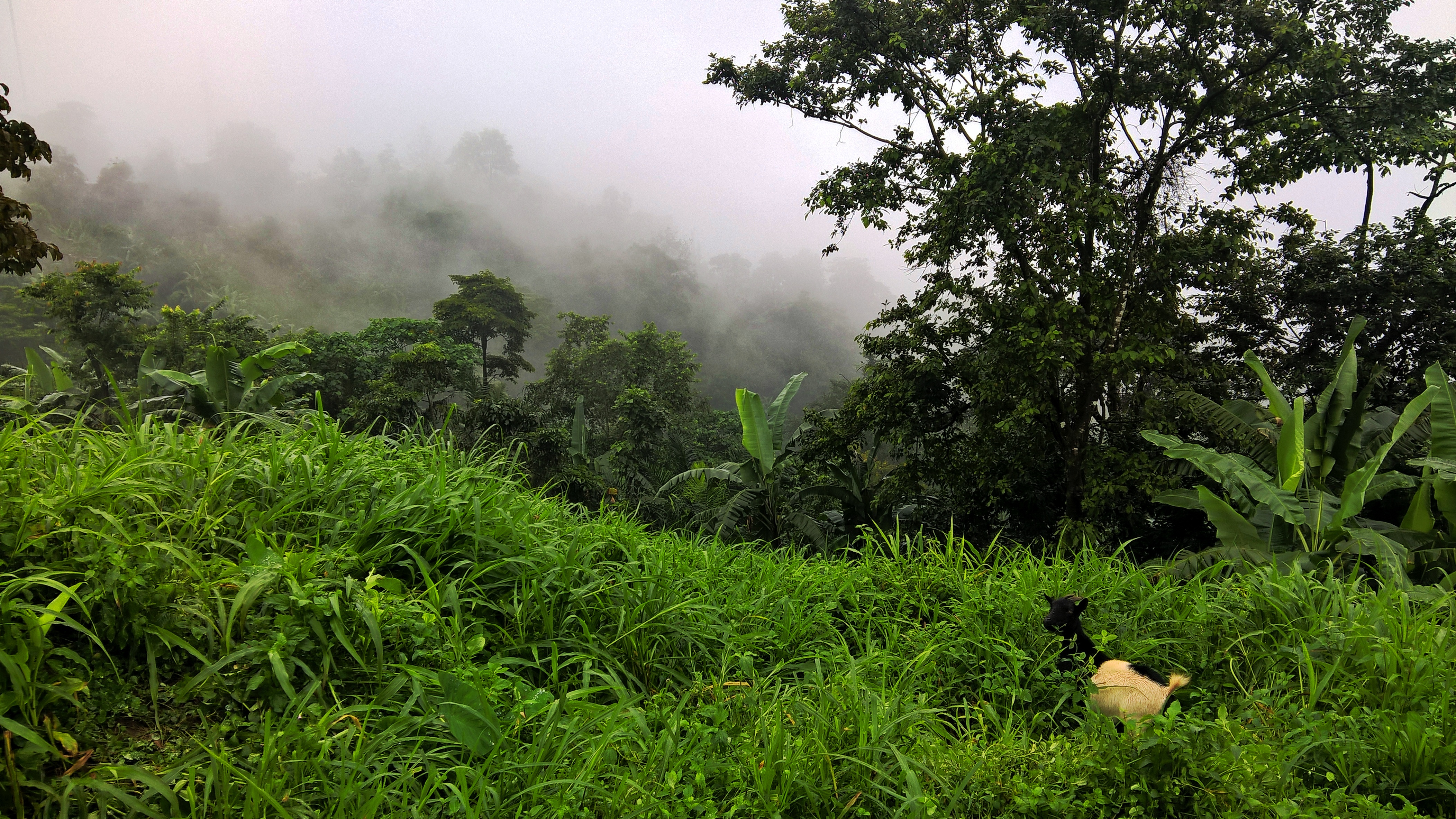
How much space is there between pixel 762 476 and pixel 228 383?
5.84m

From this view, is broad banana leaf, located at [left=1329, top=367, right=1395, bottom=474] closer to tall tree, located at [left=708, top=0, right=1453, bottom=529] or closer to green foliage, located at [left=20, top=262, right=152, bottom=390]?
tall tree, located at [left=708, top=0, right=1453, bottom=529]

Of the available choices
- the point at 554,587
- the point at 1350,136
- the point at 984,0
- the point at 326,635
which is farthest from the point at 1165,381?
the point at 326,635

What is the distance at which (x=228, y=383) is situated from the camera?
673cm

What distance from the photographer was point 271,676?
6.50 feet

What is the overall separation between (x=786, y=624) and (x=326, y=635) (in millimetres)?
1946

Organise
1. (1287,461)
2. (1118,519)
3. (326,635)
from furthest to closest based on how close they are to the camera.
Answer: (1118,519) → (1287,461) → (326,635)

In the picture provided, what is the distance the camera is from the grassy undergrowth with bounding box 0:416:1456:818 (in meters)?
1.75

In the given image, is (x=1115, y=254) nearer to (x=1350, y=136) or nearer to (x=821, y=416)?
(x=1350, y=136)

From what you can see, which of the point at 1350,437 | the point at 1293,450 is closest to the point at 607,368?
the point at 1350,437

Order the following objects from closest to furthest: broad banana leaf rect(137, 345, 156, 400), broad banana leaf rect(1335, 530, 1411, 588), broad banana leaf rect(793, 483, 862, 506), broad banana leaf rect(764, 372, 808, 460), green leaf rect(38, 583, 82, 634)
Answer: green leaf rect(38, 583, 82, 634) → broad banana leaf rect(1335, 530, 1411, 588) → broad banana leaf rect(137, 345, 156, 400) → broad banana leaf rect(764, 372, 808, 460) → broad banana leaf rect(793, 483, 862, 506)

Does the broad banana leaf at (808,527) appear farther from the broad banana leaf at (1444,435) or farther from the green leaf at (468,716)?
the green leaf at (468,716)

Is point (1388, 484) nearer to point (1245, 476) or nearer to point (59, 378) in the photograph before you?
point (1245, 476)

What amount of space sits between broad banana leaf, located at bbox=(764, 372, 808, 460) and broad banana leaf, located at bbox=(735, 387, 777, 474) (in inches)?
14.0

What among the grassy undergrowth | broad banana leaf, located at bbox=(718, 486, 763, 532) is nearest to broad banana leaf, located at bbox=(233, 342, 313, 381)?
the grassy undergrowth
